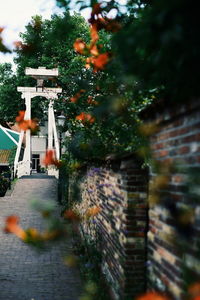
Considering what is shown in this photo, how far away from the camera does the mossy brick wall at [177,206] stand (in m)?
Answer: 2.54

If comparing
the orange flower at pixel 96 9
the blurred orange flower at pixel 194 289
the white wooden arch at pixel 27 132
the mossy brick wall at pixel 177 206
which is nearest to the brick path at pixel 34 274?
the mossy brick wall at pixel 177 206

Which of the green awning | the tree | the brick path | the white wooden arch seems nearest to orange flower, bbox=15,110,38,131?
the brick path

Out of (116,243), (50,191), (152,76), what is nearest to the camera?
(152,76)

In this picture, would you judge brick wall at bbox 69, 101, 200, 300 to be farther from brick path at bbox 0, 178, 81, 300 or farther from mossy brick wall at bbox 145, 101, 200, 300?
brick path at bbox 0, 178, 81, 300

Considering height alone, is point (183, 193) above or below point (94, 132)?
below

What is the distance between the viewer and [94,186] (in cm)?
769

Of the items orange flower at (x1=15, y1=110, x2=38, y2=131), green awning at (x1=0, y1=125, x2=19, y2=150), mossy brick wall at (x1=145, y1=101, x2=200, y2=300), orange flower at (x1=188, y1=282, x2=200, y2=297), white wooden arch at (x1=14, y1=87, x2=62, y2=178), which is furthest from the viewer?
green awning at (x1=0, y1=125, x2=19, y2=150)

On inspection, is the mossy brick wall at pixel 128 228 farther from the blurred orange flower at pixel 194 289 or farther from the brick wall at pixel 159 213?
the blurred orange flower at pixel 194 289

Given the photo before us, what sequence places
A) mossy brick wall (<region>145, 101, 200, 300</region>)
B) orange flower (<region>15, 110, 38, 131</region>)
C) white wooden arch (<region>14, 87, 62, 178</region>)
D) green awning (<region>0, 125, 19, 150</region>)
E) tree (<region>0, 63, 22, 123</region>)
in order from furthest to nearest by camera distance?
1. green awning (<region>0, 125, 19, 150</region>)
2. tree (<region>0, 63, 22, 123</region>)
3. white wooden arch (<region>14, 87, 62, 178</region>)
4. orange flower (<region>15, 110, 38, 131</region>)
5. mossy brick wall (<region>145, 101, 200, 300</region>)

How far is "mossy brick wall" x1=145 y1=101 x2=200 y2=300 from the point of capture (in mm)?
2545

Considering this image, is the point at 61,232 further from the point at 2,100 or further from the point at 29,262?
the point at 2,100

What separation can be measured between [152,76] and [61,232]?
4.49 feet

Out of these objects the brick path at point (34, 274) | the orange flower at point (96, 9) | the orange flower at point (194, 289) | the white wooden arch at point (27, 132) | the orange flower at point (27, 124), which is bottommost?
the brick path at point (34, 274)

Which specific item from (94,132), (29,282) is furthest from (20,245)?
(94,132)
